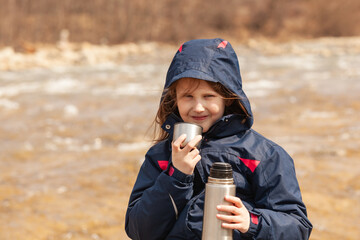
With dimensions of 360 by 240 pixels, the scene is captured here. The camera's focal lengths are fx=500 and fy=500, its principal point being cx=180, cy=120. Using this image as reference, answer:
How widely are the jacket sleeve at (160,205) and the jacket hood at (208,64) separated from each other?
0.37 meters

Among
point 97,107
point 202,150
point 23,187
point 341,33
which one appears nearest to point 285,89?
point 97,107

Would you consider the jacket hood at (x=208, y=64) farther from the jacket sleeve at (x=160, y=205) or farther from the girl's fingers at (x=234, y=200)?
the girl's fingers at (x=234, y=200)

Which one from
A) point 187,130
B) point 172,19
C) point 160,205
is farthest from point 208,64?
point 172,19

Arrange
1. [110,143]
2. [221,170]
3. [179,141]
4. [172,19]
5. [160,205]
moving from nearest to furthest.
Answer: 1. [221,170]
2. [179,141]
3. [160,205]
4. [110,143]
5. [172,19]

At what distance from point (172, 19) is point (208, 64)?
35.2 m

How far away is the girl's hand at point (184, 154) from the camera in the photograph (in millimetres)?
1626

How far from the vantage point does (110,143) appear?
662cm

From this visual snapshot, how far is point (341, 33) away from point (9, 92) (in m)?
28.1

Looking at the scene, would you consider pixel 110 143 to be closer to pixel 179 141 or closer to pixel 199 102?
pixel 199 102

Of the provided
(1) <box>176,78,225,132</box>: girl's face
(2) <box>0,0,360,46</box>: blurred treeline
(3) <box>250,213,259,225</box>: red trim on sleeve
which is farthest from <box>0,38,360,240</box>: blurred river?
(2) <box>0,0,360,46</box>: blurred treeline

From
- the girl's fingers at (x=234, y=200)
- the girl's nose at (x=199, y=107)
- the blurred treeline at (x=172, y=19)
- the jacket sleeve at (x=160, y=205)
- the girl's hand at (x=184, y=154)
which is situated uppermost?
the girl's nose at (x=199, y=107)

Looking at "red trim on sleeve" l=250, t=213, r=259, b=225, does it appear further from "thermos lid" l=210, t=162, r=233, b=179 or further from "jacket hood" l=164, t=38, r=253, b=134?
"jacket hood" l=164, t=38, r=253, b=134

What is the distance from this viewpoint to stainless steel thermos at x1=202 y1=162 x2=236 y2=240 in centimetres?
151

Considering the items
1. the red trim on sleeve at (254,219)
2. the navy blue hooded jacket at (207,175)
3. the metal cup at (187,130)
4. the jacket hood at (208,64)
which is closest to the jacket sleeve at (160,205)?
the navy blue hooded jacket at (207,175)
